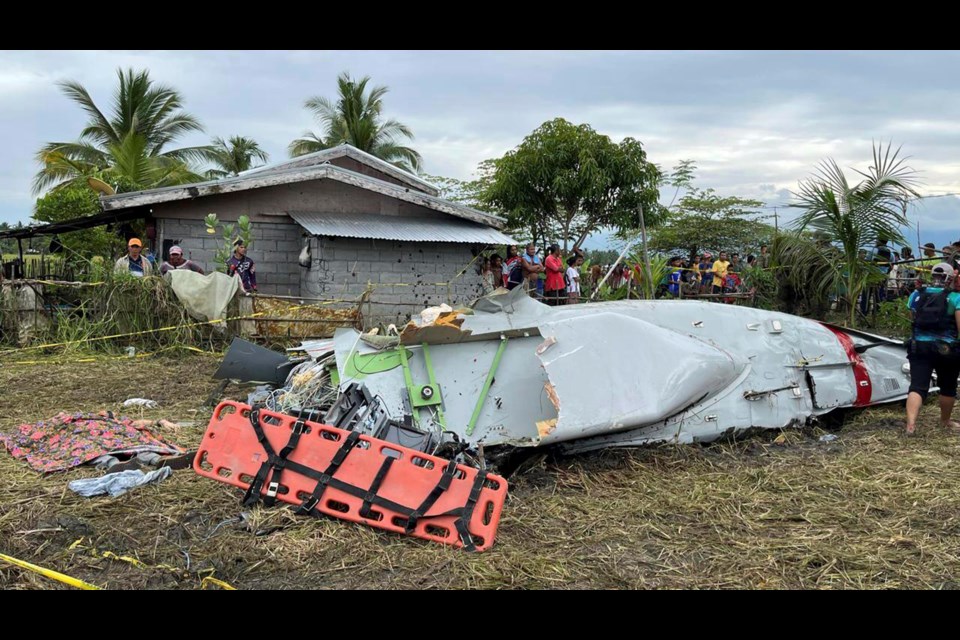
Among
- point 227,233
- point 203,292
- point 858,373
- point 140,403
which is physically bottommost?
point 140,403

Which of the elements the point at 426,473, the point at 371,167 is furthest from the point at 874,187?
the point at 371,167

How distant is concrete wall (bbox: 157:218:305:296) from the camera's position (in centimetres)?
1438

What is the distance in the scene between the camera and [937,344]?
6.79 meters

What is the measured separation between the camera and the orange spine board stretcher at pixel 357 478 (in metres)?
4.23

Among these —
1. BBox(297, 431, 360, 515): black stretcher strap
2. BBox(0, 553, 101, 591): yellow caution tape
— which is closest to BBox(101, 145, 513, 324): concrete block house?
BBox(297, 431, 360, 515): black stretcher strap

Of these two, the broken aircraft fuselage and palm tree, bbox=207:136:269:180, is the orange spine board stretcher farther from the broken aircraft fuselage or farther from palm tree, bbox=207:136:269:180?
palm tree, bbox=207:136:269:180

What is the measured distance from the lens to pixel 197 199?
47.4ft

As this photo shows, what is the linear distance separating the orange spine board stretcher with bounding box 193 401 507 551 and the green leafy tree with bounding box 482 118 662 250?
684 inches

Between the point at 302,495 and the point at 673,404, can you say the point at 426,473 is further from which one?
the point at 673,404

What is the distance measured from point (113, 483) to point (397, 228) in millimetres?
10777

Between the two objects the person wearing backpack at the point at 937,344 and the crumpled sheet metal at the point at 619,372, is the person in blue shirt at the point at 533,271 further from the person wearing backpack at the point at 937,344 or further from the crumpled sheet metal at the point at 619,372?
the crumpled sheet metal at the point at 619,372

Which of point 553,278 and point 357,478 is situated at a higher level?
point 553,278

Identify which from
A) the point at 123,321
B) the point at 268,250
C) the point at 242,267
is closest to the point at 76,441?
the point at 123,321

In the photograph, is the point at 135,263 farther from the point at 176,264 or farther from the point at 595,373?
the point at 595,373
